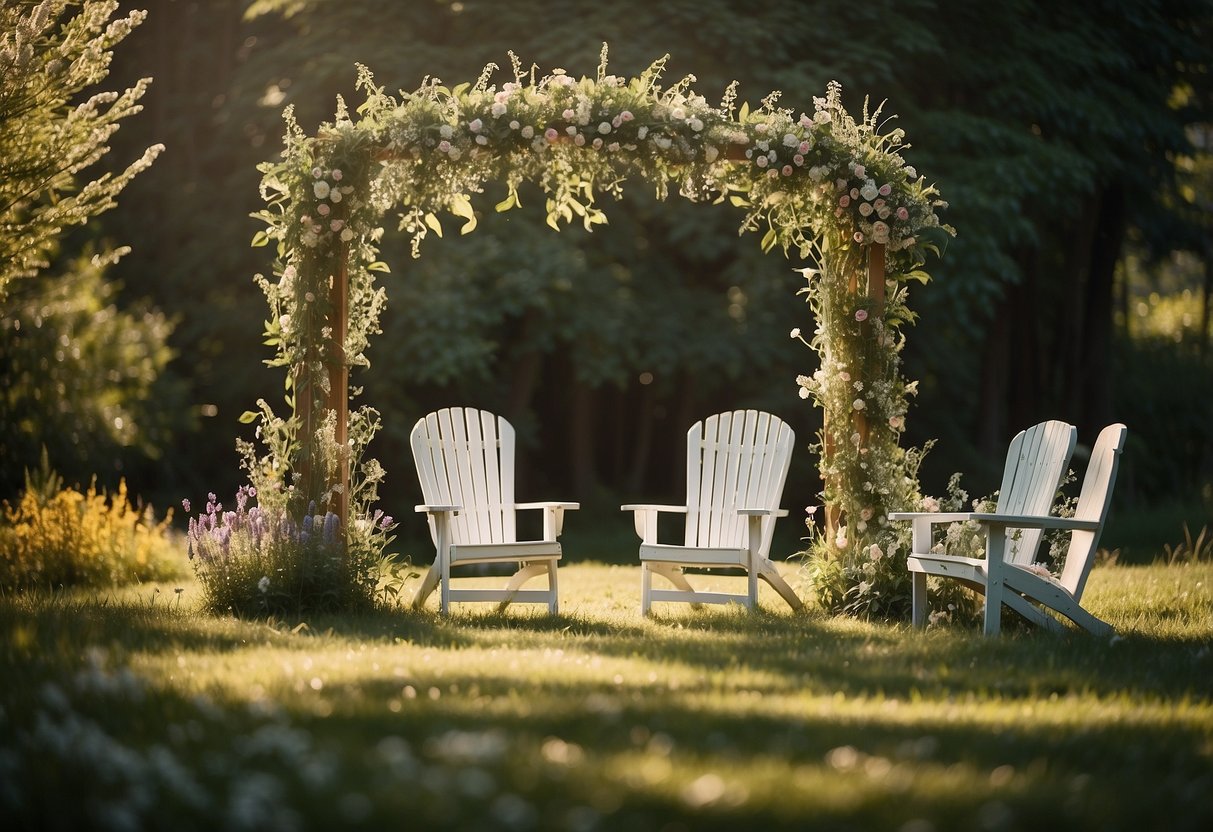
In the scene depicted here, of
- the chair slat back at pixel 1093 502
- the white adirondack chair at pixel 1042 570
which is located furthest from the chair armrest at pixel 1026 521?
the chair slat back at pixel 1093 502

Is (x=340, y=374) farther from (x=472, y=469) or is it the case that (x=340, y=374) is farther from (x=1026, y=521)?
(x=1026, y=521)

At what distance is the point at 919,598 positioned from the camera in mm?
6738

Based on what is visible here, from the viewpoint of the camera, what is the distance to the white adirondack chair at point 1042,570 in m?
6.02

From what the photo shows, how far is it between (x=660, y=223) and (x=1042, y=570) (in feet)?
29.0

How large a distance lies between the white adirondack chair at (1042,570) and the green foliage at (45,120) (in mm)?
4622

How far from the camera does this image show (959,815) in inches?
115

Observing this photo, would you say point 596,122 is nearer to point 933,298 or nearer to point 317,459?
point 317,459

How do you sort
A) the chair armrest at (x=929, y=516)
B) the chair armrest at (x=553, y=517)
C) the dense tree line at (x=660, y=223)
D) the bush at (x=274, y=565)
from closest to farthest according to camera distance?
the chair armrest at (x=929, y=516) < the bush at (x=274, y=565) < the chair armrest at (x=553, y=517) < the dense tree line at (x=660, y=223)

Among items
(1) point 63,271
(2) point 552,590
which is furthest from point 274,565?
(1) point 63,271

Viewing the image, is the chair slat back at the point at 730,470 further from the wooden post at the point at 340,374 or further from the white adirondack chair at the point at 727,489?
the wooden post at the point at 340,374

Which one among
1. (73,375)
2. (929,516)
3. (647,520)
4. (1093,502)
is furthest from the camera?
(73,375)

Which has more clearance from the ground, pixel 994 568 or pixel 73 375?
pixel 73 375

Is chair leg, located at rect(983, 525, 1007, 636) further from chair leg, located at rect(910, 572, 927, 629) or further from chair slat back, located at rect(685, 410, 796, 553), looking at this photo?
chair slat back, located at rect(685, 410, 796, 553)

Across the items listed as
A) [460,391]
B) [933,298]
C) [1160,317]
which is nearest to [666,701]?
[933,298]
